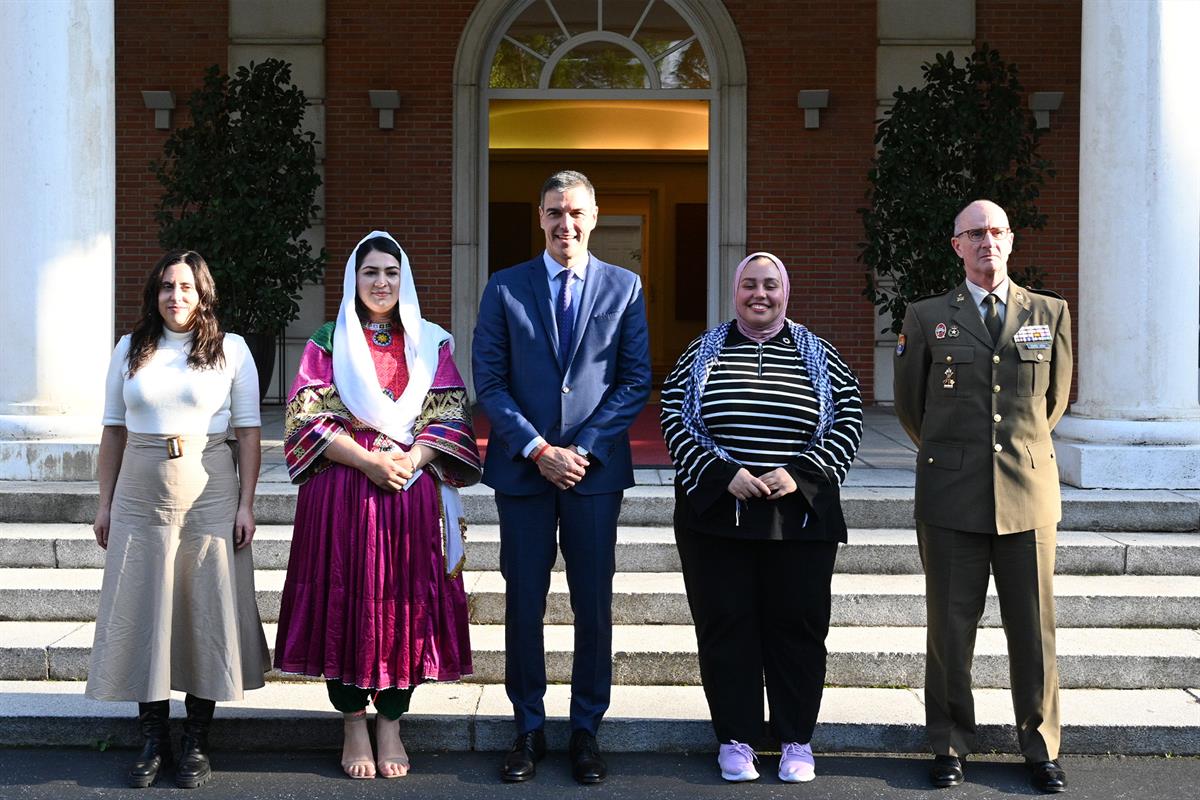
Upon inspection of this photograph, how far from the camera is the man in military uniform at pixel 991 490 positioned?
411 cm

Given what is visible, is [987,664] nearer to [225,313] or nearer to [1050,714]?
[1050,714]

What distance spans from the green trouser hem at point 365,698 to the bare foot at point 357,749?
0.14 ft

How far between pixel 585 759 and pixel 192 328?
1.91 meters

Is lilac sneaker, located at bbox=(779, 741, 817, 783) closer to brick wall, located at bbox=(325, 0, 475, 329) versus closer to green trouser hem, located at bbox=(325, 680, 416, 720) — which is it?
green trouser hem, located at bbox=(325, 680, 416, 720)

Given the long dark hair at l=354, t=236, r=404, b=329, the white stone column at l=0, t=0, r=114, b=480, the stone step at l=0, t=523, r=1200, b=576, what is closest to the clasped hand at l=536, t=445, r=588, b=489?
the long dark hair at l=354, t=236, r=404, b=329

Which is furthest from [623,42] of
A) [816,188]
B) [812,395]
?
[812,395]

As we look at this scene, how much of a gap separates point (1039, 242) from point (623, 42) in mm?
3892

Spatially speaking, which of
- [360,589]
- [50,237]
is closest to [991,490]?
[360,589]

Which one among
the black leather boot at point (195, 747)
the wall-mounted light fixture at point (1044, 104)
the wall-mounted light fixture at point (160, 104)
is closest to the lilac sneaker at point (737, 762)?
the black leather boot at point (195, 747)

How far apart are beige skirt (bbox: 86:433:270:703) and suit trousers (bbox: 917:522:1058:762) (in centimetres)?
229

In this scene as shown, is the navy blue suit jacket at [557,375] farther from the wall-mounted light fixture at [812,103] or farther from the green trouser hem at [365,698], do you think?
the wall-mounted light fixture at [812,103]

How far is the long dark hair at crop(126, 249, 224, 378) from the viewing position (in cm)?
415

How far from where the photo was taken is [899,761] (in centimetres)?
436

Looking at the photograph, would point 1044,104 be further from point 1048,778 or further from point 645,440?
point 1048,778
